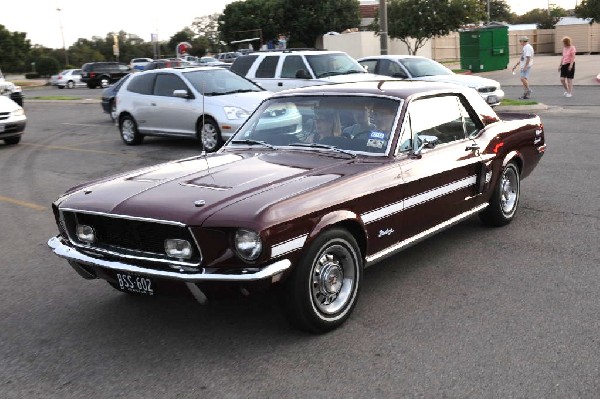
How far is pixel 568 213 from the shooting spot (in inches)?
276

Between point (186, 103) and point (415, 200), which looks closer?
point (415, 200)

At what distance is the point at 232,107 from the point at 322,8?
57.8 meters

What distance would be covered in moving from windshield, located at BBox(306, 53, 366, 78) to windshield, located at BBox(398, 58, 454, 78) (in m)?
1.46

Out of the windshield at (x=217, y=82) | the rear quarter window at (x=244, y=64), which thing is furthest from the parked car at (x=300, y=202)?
the rear quarter window at (x=244, y=64)

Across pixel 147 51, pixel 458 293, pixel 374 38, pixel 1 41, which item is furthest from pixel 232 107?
pixel 147 51

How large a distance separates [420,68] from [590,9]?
134ft

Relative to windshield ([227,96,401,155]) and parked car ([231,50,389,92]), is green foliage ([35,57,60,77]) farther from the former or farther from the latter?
windshield ([227,96,401,155])

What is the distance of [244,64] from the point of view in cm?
1653

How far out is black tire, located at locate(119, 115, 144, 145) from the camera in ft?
46.7

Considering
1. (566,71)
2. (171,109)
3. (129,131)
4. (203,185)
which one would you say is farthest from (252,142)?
(566,71)

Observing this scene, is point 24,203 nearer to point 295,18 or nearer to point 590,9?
point 590,9

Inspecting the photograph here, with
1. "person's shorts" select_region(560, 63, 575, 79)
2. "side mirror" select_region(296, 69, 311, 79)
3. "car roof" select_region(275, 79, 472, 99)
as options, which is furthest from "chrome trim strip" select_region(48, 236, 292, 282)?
"person's shorts" select_region(560, 63, 575, 79)

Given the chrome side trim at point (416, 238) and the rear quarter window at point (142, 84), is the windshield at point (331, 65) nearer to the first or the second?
the rear quarter window at point (142, 84)

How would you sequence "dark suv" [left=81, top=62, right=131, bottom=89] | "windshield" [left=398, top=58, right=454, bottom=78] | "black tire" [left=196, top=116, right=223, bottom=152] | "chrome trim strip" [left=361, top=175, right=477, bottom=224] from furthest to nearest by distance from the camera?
1. "dark suv" [left=81, top=62, right=131, bottom=89]
2. "windshield" [left=398, top=58, right=454, bottom=78]
3. "black tire" [left=196, top=116, right=223, bottom=152]
4. "chrome trim strip" [left=361, top=175, right=477, bottom=224]
